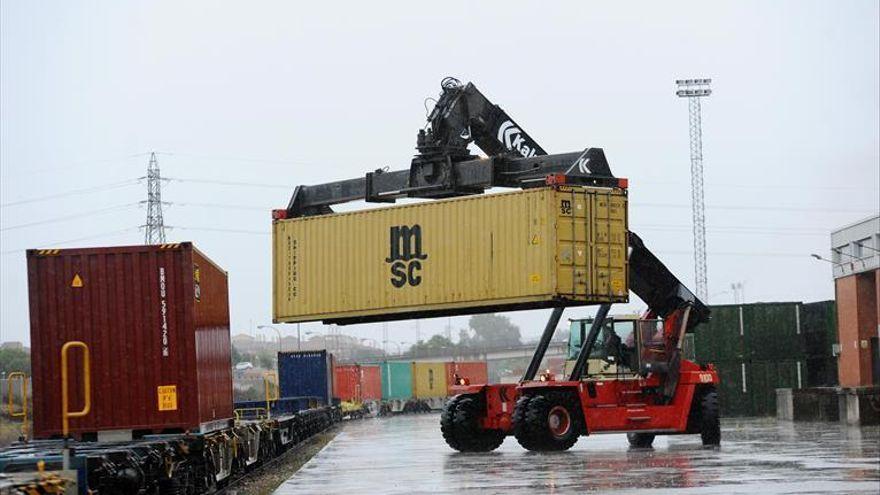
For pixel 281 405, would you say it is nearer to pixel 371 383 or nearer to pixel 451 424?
pixel 451 424

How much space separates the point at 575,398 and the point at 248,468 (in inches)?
267

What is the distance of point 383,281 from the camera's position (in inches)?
1073

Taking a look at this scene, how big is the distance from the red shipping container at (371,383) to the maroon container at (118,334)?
2706 inches

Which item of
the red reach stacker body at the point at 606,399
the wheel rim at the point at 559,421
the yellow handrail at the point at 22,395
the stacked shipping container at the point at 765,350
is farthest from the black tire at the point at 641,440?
the stacked shipping container at the point at 765,350

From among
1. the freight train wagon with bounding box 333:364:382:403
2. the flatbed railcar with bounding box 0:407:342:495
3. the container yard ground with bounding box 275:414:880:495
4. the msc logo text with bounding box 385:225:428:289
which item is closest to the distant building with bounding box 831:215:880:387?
the container yard ground with bounding box 275:414:880:495

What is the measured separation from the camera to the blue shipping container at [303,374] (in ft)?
184

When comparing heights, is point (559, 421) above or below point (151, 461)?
below

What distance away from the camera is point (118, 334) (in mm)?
18781

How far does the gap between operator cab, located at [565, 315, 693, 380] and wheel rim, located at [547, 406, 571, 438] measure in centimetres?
132

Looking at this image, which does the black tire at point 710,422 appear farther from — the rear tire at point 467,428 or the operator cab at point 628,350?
the rear tire at point 467,428

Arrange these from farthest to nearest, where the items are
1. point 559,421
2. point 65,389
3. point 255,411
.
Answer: point 255,411 → point 559,421 → point 65,389

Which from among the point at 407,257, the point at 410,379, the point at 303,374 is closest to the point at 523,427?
the point at 407,257

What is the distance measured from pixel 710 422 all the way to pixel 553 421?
337cm

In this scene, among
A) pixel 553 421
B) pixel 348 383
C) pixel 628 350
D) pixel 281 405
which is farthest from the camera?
pixel 348 383
